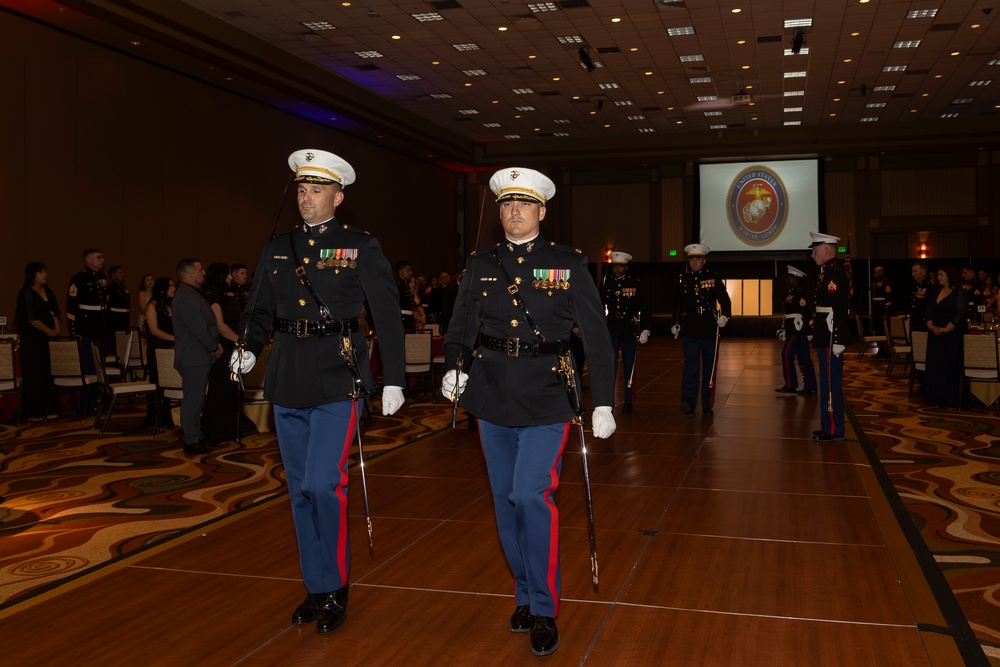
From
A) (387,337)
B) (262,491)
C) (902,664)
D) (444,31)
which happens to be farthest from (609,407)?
(444,31)

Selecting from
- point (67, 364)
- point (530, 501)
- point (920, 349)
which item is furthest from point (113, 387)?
point (920, 349)

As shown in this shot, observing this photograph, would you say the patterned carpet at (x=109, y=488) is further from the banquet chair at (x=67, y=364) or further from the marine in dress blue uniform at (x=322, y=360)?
the marine in dress blue uniform at (x=322, y=360)

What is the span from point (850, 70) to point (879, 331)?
6.35 m

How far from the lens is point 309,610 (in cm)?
360

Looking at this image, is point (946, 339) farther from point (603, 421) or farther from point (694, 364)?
point (603, 421)

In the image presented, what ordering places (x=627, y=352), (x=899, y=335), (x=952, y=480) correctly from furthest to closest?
1. (x=899, y=335)
2. (x=627, y=352)
3. (x=952, y=480)

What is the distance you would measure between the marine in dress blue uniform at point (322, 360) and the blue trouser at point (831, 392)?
→ 5316mm

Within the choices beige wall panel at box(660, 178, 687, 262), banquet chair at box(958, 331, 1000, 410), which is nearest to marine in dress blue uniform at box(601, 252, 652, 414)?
banquet chair at box(958, 331, 1000, 410)

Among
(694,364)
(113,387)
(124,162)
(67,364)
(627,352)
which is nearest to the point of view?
(113,387)

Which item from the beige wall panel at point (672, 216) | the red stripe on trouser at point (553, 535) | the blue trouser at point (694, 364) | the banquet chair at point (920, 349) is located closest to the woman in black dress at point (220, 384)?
the blue trouser at point (694, 364)

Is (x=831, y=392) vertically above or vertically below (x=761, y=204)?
below

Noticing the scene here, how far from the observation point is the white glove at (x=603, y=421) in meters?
3.22

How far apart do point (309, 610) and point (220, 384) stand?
481 cm

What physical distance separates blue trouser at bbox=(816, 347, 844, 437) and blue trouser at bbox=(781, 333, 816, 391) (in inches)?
129
